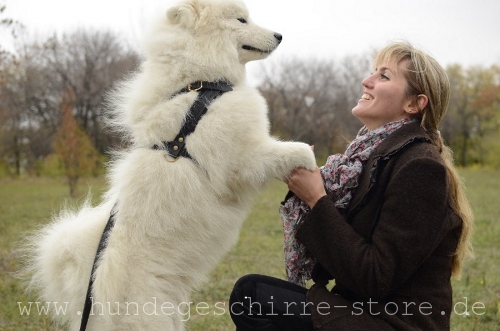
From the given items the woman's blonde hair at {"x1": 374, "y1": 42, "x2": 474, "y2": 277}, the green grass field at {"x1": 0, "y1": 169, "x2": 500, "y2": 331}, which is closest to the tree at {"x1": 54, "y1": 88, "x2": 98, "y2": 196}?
the green grass field at {"x1": 0, "y1": 169, "x2": 500, "y2": 331}

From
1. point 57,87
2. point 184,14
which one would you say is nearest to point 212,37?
point 184,14

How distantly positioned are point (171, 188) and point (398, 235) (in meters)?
1.13

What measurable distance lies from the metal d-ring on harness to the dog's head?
0.31 feet

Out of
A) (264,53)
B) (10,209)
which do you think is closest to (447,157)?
(264,53)

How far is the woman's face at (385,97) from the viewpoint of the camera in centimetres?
256

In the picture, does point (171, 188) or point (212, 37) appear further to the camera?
point (212, 37)

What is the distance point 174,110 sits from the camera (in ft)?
9.06

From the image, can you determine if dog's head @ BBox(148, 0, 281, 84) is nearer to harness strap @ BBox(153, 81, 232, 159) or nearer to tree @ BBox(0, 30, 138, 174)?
harness strap @ BBox(153, 81, 232, 159)

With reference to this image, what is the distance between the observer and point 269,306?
2605 millimetres

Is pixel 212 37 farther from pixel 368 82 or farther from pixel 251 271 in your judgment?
pixel 251 271

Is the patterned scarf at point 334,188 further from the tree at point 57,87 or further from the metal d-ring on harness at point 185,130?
the tree at point 57,87

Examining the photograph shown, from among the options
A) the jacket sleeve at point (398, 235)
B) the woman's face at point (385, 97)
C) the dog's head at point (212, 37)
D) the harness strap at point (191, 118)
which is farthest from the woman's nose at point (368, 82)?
the harness strap at point (191, 118)

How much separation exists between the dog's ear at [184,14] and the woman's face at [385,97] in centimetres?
103

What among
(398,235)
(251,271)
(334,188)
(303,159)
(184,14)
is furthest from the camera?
(251,271)
